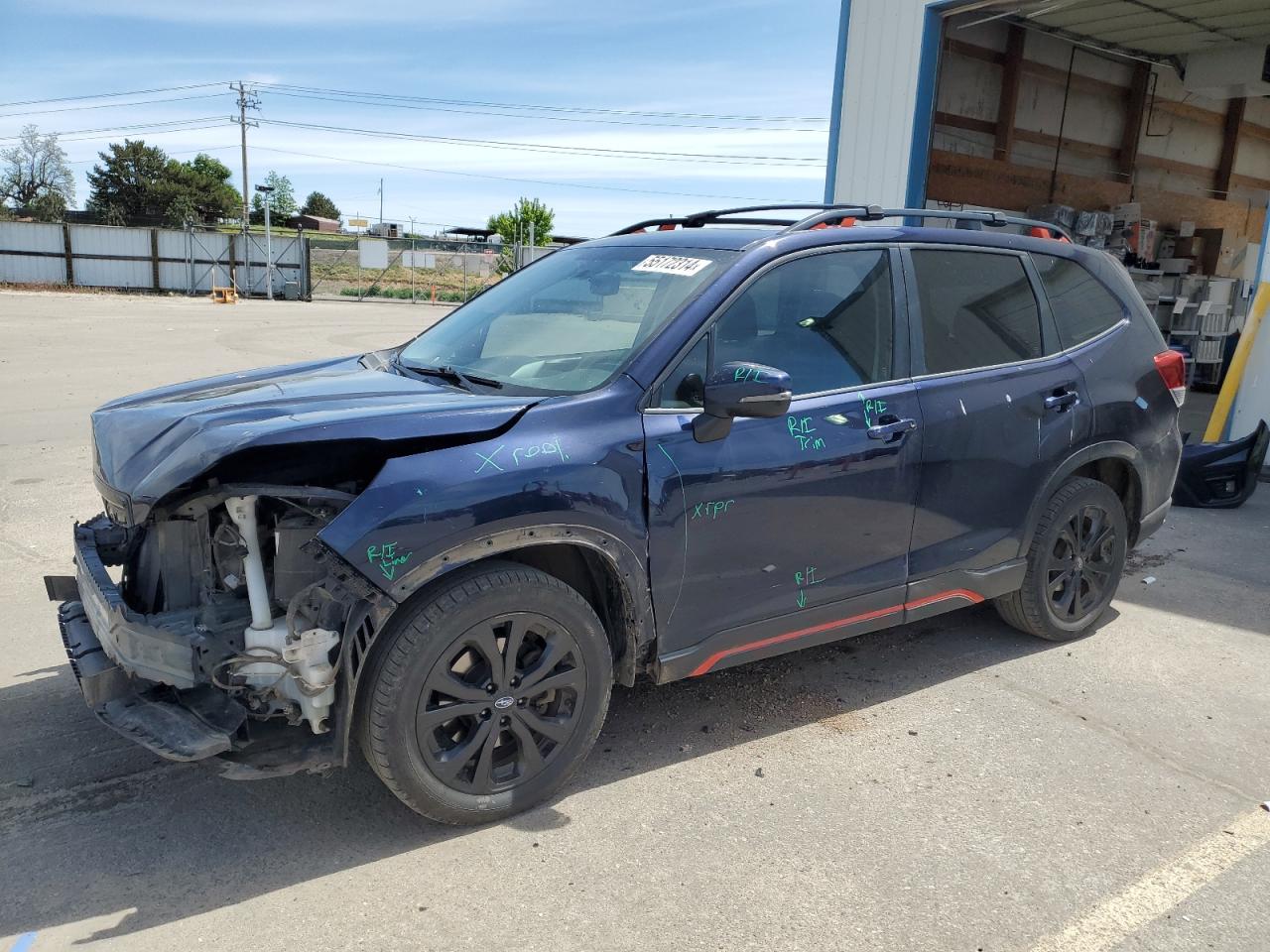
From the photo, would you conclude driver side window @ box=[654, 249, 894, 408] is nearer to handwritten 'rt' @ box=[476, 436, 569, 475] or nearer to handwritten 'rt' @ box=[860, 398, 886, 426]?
handwritten 'rt' @ box=[860, 398, 886, 426]

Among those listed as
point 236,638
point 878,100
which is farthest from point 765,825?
point 878,100

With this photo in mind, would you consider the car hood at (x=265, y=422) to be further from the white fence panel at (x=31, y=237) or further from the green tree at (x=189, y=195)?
the green tree at (x=189, y=195)

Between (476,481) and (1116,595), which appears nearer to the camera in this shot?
(476,481)

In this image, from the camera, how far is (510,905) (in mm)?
2732

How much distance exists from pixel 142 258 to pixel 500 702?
38.4 meters

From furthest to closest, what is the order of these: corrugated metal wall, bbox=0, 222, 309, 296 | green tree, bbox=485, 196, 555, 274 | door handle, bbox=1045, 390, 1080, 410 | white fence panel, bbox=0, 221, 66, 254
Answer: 1. green tree, bbox=485, 196, 555, 274
2. corrugated metal wall, bbox=0, 222, 309, 296
3. white fence panel, bbox=0, 221, 66, 254
4. door handle, bbox=1045, 390, 1080, 410

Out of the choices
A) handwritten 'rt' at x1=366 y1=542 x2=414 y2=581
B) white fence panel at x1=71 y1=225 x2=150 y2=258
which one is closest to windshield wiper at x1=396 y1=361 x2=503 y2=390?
handwritten 'rt' at x1=366 y1=542 x2=414 y2=581

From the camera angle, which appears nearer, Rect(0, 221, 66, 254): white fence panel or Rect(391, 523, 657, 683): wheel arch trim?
Rect(391, 523, 657, 683): wheel arch trim

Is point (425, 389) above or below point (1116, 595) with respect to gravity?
above

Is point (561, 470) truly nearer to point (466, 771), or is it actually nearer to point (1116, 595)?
point (466, 771)

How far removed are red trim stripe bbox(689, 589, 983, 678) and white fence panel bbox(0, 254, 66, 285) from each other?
38751 mm

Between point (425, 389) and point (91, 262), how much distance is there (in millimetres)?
38093

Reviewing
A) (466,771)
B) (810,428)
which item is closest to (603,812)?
(466,771)

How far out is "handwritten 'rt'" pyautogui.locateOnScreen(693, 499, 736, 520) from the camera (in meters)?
3.23
